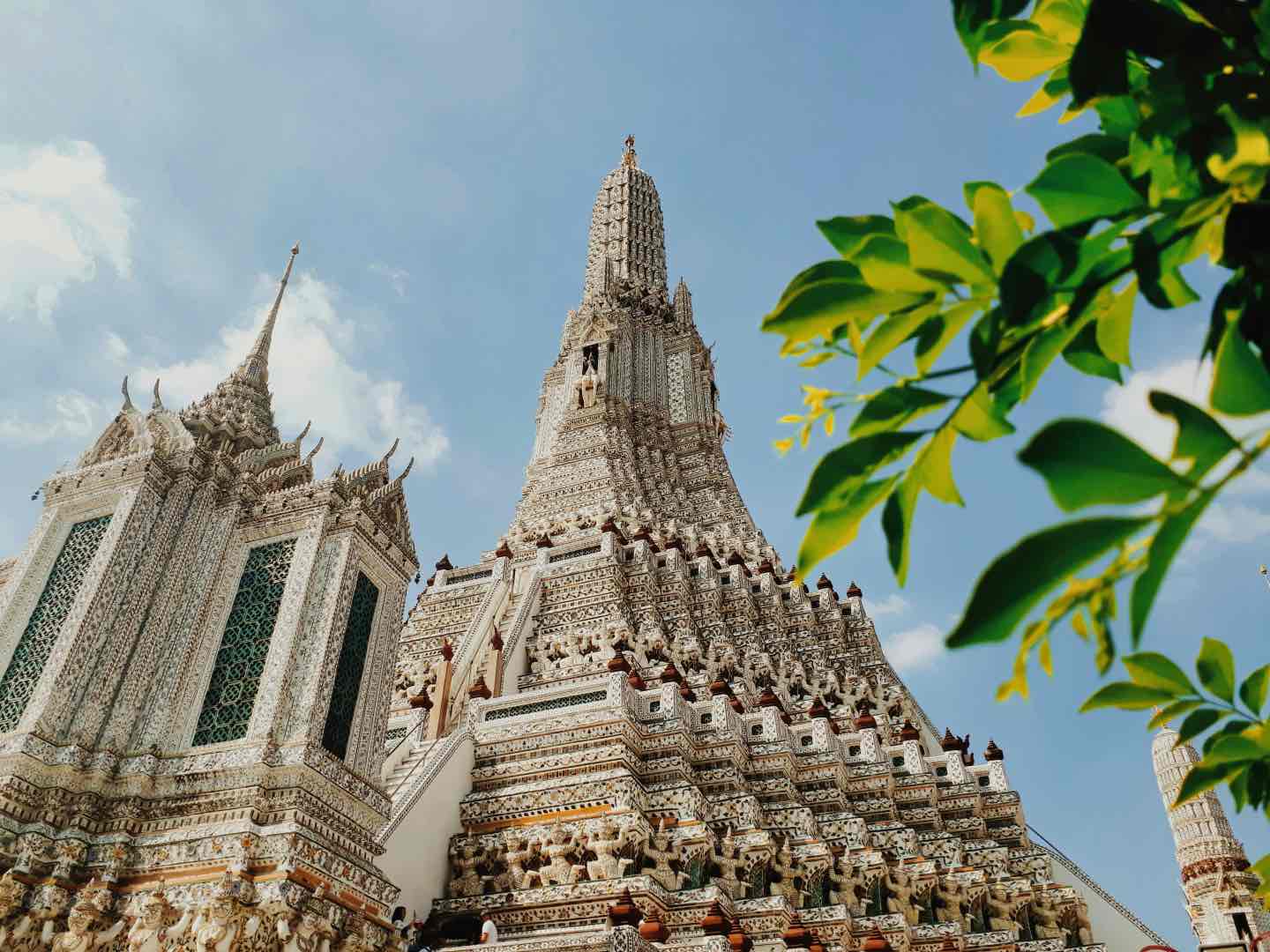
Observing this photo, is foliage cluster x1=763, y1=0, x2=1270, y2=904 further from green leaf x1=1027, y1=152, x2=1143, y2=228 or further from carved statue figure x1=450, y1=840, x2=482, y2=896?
carved statue figure x1=450, y1=840, x2=482, y2=896

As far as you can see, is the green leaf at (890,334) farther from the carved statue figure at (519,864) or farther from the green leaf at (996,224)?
the carved statue figure at (519,864)

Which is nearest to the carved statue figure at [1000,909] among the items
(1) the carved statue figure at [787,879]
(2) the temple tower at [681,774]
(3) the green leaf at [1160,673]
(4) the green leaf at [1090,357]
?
(2) the temple tower at [681,774]

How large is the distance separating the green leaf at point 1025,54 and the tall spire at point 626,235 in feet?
91.7

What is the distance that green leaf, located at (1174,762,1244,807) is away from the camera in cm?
117

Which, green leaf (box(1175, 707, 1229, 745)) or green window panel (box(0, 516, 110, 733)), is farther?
green window panel (box(0, 516, 110, 733))

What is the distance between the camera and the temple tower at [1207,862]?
1928 centimetres

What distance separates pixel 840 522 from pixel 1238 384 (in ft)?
1.29

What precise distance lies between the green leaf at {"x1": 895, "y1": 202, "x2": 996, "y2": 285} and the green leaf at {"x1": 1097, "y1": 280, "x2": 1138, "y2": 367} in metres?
0.17

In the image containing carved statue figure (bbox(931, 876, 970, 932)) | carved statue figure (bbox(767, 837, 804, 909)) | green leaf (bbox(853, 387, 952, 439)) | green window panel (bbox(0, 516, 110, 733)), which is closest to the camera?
green leaf (bbox(853, 387, 952, 439))

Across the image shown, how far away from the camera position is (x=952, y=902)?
34.2 feet

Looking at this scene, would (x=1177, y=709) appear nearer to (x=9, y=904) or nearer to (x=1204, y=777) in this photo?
(x=1204, y=777)

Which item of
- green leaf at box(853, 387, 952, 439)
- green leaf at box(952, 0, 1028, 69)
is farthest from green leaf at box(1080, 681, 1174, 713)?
green leaf at box(952, 0, 1028, 69)

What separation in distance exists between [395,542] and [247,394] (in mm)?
2035

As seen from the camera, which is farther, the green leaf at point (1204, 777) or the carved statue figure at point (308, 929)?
the carved statue figure at point (308, 929)
